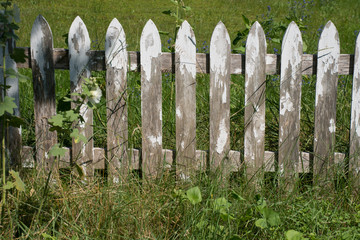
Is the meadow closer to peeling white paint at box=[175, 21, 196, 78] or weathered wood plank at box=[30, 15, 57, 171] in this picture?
weathered wood plank at box=[30, 15, 57, 171]

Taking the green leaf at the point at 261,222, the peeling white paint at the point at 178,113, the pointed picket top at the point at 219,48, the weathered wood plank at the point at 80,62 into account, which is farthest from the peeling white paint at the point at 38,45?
the green leaf at the point at 261,222

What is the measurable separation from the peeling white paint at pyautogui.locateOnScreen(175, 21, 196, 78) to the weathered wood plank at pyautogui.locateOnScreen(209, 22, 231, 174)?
0.11m

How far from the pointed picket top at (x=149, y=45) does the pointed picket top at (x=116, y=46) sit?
0.36 ft

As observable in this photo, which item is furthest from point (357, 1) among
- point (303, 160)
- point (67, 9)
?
point (303, 160)

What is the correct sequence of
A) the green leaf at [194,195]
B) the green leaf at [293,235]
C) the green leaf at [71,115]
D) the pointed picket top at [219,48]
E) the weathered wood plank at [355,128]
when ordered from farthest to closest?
the weathered wood plank at [355,128]
the pointed picket top at [219,48]
the green leaf at [71,115]
the green leaf at [194,195]
the green leaf at [293,235]

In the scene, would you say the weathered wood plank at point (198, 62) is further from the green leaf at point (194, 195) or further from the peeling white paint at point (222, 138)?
the green leaf at point (194, 195)

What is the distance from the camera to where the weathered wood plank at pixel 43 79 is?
9.50 ft

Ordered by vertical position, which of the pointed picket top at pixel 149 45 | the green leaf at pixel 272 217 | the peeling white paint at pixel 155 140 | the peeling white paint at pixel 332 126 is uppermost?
the pointed picket top at pixel 149 45

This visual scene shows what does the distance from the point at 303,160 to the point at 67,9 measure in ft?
27.2

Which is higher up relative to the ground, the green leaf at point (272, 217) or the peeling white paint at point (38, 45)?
the peeling white paint at point (38, 45)

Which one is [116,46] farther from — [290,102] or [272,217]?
[272,217]

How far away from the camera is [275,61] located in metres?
2.95

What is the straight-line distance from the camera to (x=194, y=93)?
116 inches

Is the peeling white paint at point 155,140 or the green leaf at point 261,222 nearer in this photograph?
the green leaf at point 261,222
